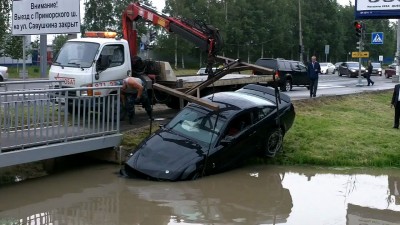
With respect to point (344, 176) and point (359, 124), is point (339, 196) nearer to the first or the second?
point (344, 176)

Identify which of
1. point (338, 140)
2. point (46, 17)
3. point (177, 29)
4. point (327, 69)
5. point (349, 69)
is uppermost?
point (46, 17)

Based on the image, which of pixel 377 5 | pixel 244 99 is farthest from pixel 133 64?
pixel 377 5

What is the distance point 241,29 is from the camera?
2338 inches

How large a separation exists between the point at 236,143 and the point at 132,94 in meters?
3.36

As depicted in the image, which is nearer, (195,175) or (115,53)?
(195,175)

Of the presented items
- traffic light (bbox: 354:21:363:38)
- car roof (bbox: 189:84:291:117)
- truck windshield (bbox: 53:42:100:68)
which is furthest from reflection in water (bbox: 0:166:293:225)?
traffic light (bbox: 354:21:363:38)

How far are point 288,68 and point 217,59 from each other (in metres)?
12.1

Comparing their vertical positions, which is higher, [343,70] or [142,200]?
[343,70]

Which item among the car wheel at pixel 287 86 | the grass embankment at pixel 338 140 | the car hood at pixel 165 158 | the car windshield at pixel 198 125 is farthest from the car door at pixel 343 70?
the car hood at pixel 165 158

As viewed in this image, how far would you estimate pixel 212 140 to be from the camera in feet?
32.6

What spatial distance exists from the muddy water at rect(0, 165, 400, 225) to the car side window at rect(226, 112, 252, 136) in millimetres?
792

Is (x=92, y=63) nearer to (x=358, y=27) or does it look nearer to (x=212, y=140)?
(x=212, y=140)

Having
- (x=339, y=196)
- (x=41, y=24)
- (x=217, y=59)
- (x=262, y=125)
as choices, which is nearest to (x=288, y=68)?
(x=217, y=59)

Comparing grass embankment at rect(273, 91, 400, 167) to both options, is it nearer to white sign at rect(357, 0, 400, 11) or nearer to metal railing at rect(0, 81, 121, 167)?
metal railing at rect(0, 81, 121, 167)
